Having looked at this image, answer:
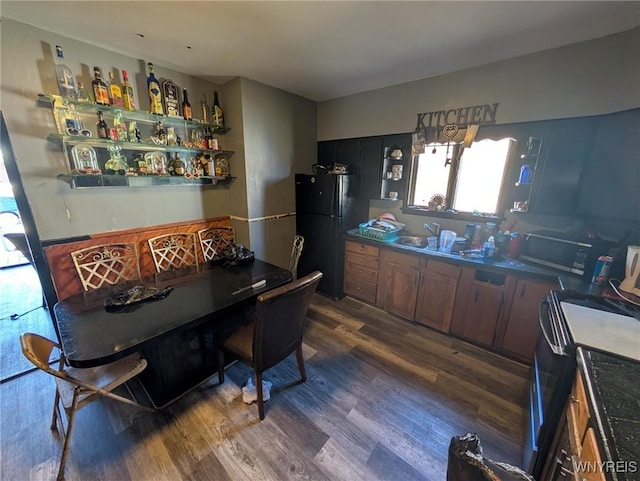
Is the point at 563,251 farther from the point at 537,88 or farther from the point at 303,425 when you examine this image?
the point at 303,425

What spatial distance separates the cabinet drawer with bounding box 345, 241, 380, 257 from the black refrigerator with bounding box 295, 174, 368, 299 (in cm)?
9

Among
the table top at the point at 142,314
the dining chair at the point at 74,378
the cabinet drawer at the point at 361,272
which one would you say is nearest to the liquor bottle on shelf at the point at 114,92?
the table top at the point at 142,314

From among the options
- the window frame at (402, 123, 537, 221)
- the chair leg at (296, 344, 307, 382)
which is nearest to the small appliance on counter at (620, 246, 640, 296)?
the window frame at (402, 123, 537, 221)

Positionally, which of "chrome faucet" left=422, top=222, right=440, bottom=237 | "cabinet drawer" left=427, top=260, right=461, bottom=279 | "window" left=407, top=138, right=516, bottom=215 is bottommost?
"cabinet drawer" left=427, top=260, right=461, bottom=279

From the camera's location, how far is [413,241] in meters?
2.74

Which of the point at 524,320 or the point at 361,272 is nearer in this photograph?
the point at 524,320

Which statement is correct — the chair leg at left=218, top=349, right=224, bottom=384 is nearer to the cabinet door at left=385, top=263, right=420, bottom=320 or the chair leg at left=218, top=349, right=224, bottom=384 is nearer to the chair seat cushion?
the chair seat cushion

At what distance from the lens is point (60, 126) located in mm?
1823

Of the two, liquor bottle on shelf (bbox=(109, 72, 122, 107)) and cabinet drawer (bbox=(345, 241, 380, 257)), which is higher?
liquor bottle on shelf (bbox=(109, 72, 122, 107))

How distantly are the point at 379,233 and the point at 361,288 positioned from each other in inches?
28.9

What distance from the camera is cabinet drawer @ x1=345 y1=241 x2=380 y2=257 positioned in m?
2.82

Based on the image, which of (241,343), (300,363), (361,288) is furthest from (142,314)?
(361,288)

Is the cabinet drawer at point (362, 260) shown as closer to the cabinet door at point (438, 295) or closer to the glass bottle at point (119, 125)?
the cabinet door at point (438, 295)

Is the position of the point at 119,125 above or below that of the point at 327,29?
below
